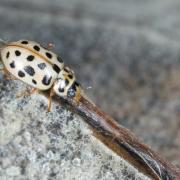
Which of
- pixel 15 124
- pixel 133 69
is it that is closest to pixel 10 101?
pixel 15 124

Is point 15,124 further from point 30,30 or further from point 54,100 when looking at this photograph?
point 30,30

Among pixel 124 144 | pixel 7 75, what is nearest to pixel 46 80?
pixel 7 75

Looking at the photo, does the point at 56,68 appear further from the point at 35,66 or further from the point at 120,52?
the point at 120,52

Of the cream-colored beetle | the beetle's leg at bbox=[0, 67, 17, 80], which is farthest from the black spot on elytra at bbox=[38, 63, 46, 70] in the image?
the beetle's leg at bbox=[0, 67, 17, 80]

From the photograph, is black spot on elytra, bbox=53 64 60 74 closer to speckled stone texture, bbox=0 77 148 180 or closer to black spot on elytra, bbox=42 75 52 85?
black spot on elytra, bbox=42 75 52 85

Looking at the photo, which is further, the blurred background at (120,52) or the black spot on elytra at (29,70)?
the blurred background at (120,52)

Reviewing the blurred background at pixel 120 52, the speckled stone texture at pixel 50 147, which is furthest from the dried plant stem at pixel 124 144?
the blurred background at pixel 120 52

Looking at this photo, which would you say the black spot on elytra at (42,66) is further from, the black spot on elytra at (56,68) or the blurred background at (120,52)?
the blurred background at (120,52)
